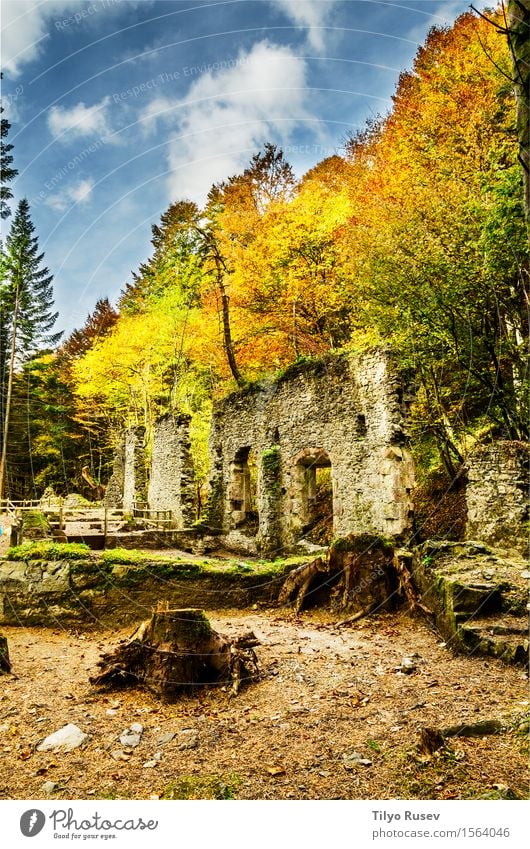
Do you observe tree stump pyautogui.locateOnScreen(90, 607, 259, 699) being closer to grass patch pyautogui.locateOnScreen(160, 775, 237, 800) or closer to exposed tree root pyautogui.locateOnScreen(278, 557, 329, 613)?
grass patch pyautogui.locateOnScreen(160, 775, 237, 800)

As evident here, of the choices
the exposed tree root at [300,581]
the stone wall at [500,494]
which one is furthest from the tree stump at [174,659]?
the stone wall at [500,494]

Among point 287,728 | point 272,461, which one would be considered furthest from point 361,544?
point 272,461

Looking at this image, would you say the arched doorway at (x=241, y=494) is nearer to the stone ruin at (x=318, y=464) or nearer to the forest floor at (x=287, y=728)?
the stone ruin at (x=318, y=464)

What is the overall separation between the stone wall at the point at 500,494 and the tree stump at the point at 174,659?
6.60 m

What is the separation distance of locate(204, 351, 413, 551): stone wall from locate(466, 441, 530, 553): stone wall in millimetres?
1340

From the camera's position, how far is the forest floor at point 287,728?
→ 2490 millimetres

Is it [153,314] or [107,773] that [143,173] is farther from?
[153,314]

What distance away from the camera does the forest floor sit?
2.49m

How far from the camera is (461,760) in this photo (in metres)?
2.53

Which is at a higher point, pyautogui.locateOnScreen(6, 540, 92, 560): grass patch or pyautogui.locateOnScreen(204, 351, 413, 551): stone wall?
pyautogui.locateOnScreen(204, 351, 413, 551): stone wall

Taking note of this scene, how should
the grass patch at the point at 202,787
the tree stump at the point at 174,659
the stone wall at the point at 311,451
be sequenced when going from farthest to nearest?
the stone wall at the point at 311,451 < the tree stump at the point at 174,659 < the grass patch at the point at 202,787

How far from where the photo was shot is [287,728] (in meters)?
3.33

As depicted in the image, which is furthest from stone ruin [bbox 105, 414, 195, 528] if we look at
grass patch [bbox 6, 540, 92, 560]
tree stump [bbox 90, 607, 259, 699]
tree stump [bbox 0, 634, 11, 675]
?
tree stump [bbox 90, 607, 259, 699]
